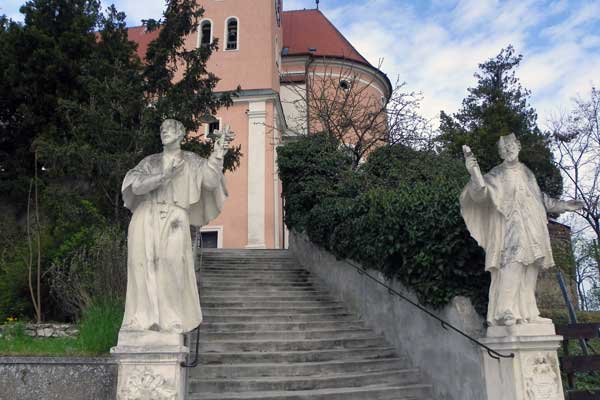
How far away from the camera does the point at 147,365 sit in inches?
151

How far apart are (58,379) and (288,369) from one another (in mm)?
2558

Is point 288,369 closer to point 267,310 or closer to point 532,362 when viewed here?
point 267,310

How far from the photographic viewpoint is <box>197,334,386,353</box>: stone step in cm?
652

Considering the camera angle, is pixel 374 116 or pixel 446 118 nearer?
pixel 374 116

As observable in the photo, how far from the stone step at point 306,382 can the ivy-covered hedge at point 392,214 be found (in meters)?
1.07

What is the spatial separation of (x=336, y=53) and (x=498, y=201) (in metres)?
21.0

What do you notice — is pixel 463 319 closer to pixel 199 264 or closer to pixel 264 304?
pixel 264 304

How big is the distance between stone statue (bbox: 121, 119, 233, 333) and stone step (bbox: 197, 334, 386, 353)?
2574mm

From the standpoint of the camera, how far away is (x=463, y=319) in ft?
17.5

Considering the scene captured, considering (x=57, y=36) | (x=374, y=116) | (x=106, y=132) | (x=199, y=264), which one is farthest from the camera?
(x=57, y=36)

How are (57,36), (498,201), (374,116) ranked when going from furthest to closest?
(57,36)
(374,116)
(498,201)

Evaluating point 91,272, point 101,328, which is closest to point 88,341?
point 101,328

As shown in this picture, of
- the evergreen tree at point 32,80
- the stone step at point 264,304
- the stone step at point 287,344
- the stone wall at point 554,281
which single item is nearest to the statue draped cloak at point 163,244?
the stone step at point 287,344

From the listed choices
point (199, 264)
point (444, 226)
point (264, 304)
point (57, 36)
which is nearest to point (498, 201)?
point (444, 226)
